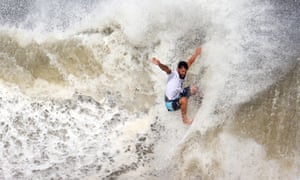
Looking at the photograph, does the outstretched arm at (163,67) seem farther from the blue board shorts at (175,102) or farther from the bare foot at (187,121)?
the bare foot at (187,121)

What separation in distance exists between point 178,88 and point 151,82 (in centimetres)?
45

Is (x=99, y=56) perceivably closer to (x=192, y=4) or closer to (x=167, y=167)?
(x=192, y=4)

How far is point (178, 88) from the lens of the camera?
5.14 m

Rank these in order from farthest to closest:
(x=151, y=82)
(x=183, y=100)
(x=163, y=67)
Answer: (x=151, y=82), (x=183, y=100), (x=163, y=67)

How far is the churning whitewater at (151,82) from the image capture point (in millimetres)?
5340

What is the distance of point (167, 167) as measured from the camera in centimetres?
588

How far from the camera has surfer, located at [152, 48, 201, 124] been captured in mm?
5025

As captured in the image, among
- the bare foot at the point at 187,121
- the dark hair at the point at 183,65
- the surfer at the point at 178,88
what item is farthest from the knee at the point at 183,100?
the dark hair at the point at 183,65

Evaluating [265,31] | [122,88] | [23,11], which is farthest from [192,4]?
[23,11]

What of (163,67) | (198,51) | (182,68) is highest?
(198,51)

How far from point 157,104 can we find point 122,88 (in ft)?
1.37

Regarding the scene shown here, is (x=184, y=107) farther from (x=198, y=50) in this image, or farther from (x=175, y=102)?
(x=198, y=50)

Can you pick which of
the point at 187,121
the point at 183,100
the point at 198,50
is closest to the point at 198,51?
the point at 198,50

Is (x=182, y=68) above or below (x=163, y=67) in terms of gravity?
below
